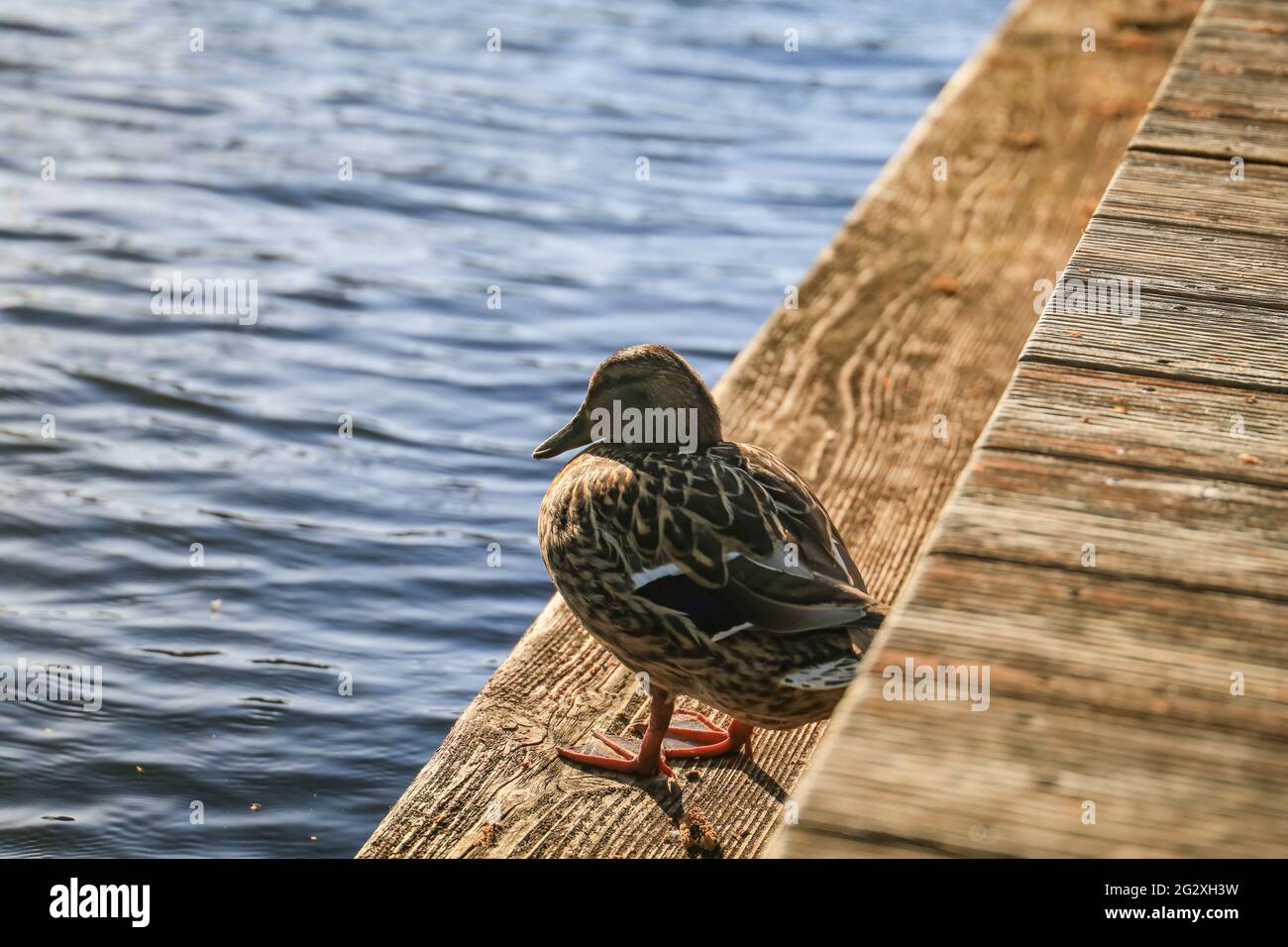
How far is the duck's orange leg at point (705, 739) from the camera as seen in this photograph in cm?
315

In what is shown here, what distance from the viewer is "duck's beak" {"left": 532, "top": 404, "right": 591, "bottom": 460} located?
367cm

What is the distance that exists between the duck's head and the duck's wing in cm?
15

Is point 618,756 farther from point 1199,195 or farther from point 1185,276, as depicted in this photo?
point 1199,195

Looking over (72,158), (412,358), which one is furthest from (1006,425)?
(72,158)

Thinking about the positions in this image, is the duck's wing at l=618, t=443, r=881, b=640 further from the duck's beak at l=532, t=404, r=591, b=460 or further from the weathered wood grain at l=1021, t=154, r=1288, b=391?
the weathered wood grain at l=1021, t=154, r=1288, b=391

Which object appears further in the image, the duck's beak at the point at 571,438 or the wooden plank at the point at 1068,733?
the duck's beak at the point at 571,438

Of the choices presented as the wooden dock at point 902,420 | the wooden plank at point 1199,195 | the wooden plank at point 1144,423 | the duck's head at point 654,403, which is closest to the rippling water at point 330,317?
the wooden dock at point 902,420

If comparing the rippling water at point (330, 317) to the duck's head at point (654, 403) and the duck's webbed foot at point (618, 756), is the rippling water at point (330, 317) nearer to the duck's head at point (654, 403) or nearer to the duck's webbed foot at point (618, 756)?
the duck's webbed foot at point (618, 756)

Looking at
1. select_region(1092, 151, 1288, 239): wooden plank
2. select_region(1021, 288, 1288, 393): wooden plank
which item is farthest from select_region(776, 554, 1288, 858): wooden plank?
select_region(1092, 151, 1288, 239): wooden plank

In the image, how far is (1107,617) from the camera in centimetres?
200

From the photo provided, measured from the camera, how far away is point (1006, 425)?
2482 mm

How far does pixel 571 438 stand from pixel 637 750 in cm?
88
